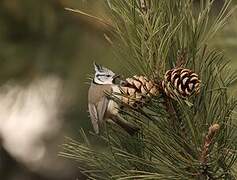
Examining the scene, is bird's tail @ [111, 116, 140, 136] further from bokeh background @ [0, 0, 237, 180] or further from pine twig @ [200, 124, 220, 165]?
bokeh background @ [0, 0, 237, 180]

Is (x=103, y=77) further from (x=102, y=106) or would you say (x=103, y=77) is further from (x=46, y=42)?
(x=46, y=42)

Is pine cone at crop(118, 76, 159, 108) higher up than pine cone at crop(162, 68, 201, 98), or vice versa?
pine cone at crop(162, 68, 201, 98)

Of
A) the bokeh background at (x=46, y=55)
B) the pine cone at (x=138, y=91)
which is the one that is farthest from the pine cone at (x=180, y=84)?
the bokeh background at (x=46, y=55)

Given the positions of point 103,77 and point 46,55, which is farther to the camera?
point 46,55

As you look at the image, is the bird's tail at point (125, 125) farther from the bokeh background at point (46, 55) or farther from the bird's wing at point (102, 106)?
the bokeh background at point (46, 55)

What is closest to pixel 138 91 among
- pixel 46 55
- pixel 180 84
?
pixel 180 84

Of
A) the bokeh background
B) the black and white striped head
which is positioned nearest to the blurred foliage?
the bokeh background
